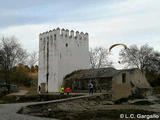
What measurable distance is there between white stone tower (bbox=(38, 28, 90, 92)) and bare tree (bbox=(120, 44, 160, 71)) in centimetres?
1367

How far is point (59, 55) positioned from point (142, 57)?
19.3 metres

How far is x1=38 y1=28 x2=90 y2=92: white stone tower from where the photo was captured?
31.3 m

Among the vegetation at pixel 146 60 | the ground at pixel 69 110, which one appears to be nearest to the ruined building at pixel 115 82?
the ground at pixel 69 110

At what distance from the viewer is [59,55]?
31.3m

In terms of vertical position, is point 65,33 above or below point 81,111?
above

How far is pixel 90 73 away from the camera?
28.7 m

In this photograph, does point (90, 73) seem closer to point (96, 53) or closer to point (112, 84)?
point (112, 84)

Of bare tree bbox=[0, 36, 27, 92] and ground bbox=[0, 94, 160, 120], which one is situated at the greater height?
bare tree bbox=[0, 36, 27, 92]

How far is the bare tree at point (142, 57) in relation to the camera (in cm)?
4294

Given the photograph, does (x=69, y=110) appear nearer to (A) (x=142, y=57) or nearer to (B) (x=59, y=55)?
(B) (x=59, y=55)

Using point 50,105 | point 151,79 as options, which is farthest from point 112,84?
point 151,79

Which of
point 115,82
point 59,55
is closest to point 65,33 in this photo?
point 59,55

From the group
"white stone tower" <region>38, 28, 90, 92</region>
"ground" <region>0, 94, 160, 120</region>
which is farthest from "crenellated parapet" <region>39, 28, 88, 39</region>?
"ground" <region>0, 94, 160, 120</region>

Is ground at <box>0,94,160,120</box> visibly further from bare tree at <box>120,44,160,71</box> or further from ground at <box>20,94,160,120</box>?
bare tree at <box>120,44,160,71</box>
